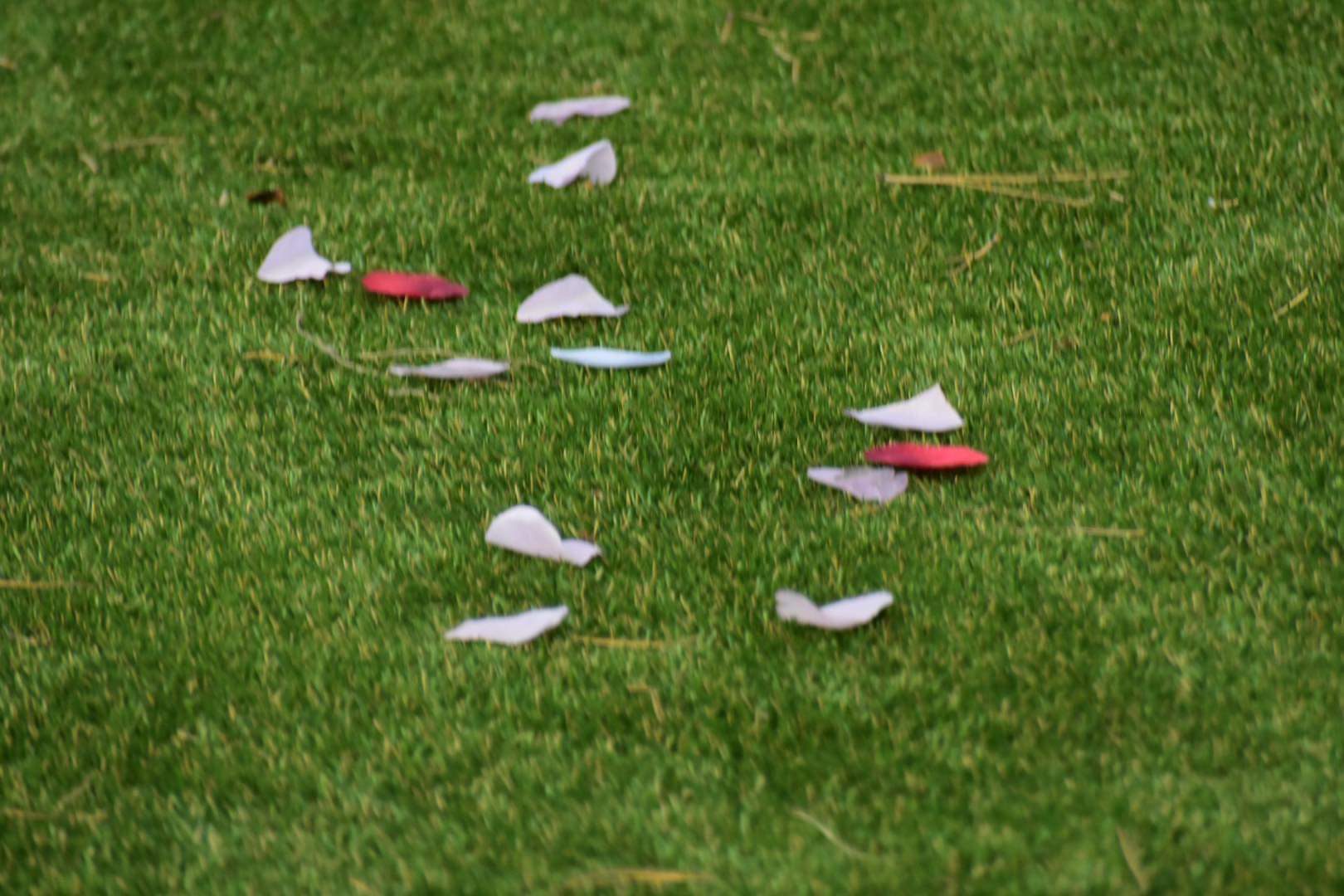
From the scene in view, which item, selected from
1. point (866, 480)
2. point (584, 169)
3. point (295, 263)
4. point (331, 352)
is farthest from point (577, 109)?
point (866, 480)

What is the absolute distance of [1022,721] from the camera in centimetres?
171

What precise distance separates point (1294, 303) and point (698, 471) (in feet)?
3.58

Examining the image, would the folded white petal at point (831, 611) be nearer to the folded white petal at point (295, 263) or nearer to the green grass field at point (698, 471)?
the green grass field at point (698, 471)

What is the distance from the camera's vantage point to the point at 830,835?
1.58 m

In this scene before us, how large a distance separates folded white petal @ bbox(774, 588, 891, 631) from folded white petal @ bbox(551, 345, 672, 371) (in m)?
0.70

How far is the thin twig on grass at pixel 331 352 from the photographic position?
2523 millimetres

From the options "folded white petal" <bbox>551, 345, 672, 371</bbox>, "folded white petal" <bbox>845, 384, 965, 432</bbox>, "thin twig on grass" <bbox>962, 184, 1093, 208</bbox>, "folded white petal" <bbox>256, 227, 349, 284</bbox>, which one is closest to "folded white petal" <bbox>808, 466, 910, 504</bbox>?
"folded white petal" <bbox>845, 384, 965, 432</bbox>

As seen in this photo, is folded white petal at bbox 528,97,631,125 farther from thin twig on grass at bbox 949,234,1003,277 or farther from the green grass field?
thin twig on grass at bbox 949,234,1003,277

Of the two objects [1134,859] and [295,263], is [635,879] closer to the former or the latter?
[1134,859]

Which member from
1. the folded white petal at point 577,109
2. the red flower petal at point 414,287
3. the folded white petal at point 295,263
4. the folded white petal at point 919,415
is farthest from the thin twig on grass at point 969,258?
the folded white petal at point 295,263

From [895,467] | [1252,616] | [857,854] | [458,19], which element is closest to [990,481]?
[895,467]

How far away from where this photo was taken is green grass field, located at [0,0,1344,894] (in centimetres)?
163

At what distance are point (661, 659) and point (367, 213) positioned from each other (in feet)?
5.06

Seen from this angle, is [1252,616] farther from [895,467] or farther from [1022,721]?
[895,467]
